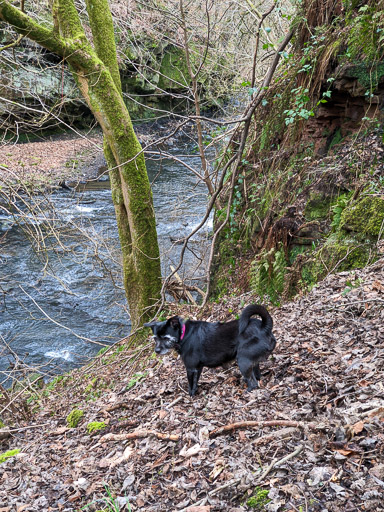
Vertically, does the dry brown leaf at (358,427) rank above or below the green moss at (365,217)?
below

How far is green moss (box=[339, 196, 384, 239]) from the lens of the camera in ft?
19.1

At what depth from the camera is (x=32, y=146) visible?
25.1 m

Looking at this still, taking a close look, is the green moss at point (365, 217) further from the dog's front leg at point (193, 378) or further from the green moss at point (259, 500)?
the green moss at point (259, 500)

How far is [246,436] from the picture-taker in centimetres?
351

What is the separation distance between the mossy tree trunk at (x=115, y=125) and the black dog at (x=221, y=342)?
3.02 m

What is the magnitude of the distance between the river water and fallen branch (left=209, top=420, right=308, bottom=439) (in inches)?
193

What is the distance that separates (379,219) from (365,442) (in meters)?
3.69

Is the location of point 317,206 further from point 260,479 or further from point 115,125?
point 260,479

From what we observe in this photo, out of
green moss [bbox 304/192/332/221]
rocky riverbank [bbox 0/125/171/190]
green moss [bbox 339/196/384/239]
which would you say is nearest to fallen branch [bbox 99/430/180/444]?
green moss [bbox 339/196/384/239]

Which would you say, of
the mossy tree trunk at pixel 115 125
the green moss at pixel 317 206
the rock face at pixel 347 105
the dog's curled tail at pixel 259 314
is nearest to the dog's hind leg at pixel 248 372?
the dog's curled tail at pixel 259 314

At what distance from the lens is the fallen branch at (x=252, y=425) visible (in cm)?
337

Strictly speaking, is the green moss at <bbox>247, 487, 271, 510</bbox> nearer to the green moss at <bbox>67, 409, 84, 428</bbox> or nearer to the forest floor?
the forest floor

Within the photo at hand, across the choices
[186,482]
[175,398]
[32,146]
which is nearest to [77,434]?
[175,398]

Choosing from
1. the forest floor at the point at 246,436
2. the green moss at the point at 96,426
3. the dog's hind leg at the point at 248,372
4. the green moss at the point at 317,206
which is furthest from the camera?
the green moss at the point at 317,206
